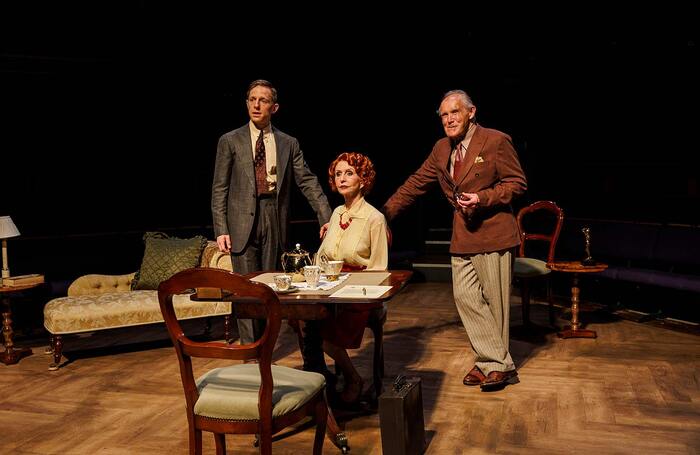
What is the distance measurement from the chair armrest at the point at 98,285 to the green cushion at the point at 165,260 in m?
0.13

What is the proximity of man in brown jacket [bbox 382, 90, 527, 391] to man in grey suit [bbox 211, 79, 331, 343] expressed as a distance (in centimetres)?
65

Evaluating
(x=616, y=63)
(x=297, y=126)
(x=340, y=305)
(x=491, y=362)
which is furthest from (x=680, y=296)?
(x=297, y=126)

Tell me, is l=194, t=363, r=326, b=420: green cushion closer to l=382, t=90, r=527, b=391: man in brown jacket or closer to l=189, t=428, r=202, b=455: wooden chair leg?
l=189, t=428, r=202, b=455: wooden chair leg

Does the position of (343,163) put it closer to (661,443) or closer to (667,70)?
(661,443)

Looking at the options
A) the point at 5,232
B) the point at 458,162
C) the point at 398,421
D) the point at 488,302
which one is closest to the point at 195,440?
the point at 398,421

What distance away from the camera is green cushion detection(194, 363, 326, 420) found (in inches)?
93.9

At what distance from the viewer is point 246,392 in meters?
2.44

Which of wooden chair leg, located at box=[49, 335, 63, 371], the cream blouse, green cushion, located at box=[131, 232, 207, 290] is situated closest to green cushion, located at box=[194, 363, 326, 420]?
A: the cream blouse

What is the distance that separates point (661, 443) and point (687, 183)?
21.4 ft

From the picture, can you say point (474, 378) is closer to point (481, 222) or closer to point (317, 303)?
point (481, 222)

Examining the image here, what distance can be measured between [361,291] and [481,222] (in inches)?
Answer: 51.6

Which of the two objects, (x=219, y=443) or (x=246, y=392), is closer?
(x=246, y=392)

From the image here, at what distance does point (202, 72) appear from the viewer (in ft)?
26.4

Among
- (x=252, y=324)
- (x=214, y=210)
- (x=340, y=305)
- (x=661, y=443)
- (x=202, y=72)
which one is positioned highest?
(x=202, y=72)
